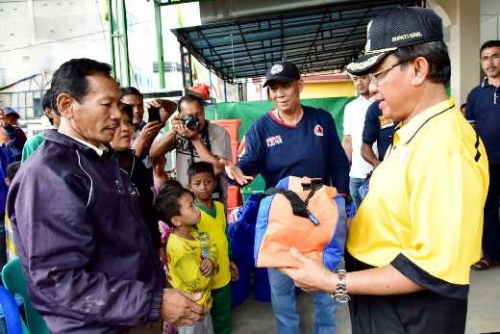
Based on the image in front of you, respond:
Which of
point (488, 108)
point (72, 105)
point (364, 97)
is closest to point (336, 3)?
point (364, 97)

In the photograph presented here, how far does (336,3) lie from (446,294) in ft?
21.9

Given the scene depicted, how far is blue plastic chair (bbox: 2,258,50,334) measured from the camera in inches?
72.2

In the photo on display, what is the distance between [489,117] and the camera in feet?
12.8

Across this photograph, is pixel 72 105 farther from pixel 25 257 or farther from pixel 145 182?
pixel 145 182

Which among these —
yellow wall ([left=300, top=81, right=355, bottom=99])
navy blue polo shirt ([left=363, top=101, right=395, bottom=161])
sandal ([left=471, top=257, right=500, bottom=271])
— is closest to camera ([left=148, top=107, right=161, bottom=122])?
navy blue polo shirt ([left=363, top=101, right=395, bottom=161])

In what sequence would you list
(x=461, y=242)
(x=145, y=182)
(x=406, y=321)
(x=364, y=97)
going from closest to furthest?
(x=461, y=242), (x=406, y=321), (x=145, y=182), (x=364, y=97)

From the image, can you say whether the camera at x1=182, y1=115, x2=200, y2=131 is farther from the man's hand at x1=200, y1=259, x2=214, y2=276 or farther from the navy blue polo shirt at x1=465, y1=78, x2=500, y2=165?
the navy blue polo shirt at x1=465, y1=78, x2=500, y2=165

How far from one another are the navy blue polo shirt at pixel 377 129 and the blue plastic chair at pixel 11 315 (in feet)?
9.21

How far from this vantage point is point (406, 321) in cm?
130

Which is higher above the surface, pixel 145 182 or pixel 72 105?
pixel 72 105

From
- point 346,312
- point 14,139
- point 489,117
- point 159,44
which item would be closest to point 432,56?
point 346,312

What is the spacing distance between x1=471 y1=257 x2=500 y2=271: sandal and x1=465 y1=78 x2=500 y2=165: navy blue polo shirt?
2.94 feet

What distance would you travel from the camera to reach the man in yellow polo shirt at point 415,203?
3.56 feet

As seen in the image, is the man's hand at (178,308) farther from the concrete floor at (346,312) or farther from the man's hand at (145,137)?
the concrete floor at (346,312)
